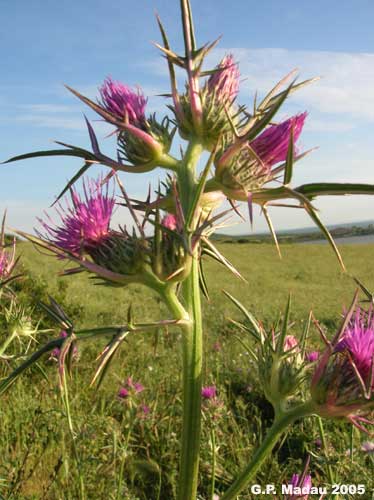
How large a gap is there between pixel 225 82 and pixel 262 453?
1153mm

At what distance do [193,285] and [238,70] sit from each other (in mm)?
763

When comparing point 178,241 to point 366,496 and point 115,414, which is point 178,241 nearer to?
point 366,496

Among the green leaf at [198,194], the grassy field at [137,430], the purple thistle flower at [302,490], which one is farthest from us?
the grassy field at [137,430]

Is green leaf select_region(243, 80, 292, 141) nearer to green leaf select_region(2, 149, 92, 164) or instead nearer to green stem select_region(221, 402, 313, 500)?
green leaf select_region(2, 149, 92, 164)

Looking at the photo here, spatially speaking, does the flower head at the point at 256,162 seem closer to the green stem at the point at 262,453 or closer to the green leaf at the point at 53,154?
the green leaf at the point at 53,154

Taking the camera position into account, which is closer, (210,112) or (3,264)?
(210,112)

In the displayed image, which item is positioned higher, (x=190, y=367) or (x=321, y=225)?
(x=321, y=225)

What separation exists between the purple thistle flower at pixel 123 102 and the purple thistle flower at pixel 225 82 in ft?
0.76

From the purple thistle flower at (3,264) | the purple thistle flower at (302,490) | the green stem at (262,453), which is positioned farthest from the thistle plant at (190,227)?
the purple thistle flower at (3,264)

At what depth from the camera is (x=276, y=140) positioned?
146 cm

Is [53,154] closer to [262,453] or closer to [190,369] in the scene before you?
[190,369]

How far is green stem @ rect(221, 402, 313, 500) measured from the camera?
136 centimetres

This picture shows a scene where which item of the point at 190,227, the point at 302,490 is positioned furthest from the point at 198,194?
the point at 302,490

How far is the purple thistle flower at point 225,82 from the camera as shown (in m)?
1.54
